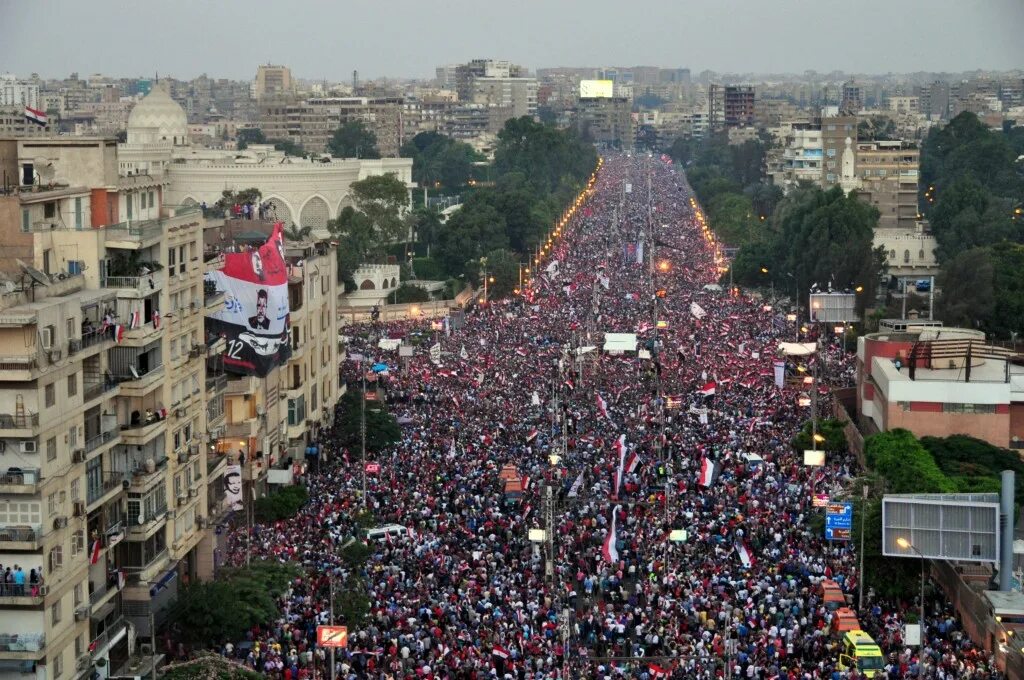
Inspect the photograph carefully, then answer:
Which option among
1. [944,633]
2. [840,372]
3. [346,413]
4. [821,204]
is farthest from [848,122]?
[944,633]

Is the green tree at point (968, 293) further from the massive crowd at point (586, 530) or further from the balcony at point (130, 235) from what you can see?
the balcony at point (130, 235)

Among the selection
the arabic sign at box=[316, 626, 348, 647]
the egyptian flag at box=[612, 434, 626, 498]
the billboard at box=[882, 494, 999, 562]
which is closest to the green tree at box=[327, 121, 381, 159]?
the egyptian flag at box=[612, 434, 626, 498]

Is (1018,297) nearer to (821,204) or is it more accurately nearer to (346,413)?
(821,204)

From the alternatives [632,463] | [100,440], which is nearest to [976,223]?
[632,463]

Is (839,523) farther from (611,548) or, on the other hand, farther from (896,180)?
(896,180)

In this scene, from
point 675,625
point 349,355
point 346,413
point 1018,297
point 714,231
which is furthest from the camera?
point 714,231

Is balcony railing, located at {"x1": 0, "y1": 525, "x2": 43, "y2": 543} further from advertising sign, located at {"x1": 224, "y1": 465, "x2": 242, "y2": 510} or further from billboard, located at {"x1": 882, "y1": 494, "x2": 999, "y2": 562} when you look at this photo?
billboard, located at {"x1": 882, "y1": 494, "x2": 999, "y2": 562}
